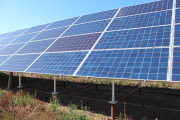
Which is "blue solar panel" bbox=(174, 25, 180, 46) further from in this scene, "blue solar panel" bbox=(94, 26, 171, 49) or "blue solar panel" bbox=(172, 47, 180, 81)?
"blue solar panel" bbox=(172, 47, 180, 81)

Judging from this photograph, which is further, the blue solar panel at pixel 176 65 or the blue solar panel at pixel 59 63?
the blue solar panel at pixel 59 63

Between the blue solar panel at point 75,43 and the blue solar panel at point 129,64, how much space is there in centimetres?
179

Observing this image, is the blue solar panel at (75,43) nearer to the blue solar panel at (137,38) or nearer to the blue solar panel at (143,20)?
the blue solar panel at (137,38)

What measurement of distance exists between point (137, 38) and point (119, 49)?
1.41 meters

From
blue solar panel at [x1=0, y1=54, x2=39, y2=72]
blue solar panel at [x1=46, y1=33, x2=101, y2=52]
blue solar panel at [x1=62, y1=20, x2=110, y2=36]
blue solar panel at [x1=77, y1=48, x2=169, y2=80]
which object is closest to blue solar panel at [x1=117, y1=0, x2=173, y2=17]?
blue solar panel at [x1=62, y1=20, x2=110, y2=36]

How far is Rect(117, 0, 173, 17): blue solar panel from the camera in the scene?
1177 cm

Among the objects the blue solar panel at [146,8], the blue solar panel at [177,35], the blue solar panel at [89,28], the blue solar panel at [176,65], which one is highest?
the blue solar panel at [146,8]

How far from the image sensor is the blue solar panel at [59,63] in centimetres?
865

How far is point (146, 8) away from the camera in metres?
Result: 12.6

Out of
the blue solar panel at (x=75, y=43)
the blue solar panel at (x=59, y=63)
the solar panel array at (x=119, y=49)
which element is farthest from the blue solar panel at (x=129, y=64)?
the blue solar panel at (x=75, y=43)

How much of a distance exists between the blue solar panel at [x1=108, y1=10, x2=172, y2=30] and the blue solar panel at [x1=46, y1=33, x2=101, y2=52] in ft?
6.03

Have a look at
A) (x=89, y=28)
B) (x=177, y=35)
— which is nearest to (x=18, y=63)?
(x=89, y=28)

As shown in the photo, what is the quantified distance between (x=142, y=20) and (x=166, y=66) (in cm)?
561

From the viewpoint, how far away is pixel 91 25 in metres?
13.5
